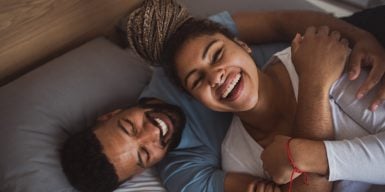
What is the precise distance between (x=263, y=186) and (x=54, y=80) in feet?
2.25

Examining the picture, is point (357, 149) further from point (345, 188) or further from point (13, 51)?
point (13, 51)

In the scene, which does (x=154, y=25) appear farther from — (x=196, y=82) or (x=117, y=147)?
(x=117, y=147)

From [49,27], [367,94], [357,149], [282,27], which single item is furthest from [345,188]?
[49,27]

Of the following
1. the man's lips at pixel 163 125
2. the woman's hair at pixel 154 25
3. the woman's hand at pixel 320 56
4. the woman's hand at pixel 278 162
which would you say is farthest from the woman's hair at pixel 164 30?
the woman's hand at pixel 278 162

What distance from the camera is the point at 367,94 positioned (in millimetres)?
1035

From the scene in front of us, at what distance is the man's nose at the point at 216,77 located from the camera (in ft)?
3.58

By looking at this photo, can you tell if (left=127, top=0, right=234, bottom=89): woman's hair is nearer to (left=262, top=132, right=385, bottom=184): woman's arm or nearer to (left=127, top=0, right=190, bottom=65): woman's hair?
Result: (left=127, top=0, right=190, bottom=65): woman's hair

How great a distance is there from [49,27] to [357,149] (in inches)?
39.0

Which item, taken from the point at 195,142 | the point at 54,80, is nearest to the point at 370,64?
the point at 195,142

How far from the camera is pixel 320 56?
1.08m

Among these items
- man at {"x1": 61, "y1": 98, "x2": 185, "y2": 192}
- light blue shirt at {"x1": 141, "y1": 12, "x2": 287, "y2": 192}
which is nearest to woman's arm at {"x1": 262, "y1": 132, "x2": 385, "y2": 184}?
light blue shirt at {"x1": 141, "y1": 12, "x2": 287, "y2": 192}

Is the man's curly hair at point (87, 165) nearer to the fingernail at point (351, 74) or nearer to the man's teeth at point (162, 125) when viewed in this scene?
the man's teeth at point (162, 125)

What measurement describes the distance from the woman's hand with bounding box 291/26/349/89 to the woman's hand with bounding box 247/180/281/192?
0.91 feet

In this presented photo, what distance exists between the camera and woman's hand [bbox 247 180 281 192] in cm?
108
